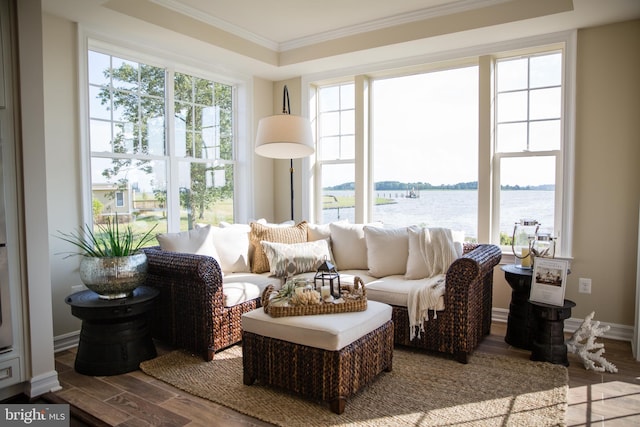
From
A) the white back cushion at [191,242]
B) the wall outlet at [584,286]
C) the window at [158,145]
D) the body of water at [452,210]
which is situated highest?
the window at [158,145]

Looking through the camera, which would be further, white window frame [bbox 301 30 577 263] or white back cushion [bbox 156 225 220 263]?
white window frame [bbox 301 30 577 263]

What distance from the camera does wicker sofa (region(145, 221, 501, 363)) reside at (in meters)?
3.04

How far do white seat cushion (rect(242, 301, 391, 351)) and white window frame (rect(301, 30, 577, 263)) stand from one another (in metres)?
1.96

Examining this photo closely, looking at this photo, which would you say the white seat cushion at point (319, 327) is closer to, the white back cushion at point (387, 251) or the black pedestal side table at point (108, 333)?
the black pedestal side table at point (108, 333)

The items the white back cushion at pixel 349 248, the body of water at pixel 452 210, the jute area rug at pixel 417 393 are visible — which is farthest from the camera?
the white back cushion at pixel 349 248


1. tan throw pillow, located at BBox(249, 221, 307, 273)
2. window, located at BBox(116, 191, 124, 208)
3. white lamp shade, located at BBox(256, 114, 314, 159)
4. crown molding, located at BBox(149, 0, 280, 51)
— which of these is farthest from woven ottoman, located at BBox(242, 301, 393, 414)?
crown molding, located at BBox(149, 0, 280, 51)

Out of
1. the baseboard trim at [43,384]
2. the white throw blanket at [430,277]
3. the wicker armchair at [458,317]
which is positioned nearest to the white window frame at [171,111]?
the baseboard trim at [43,384]

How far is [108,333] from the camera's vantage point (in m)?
2.91

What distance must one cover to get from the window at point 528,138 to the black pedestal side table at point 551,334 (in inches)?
40.5

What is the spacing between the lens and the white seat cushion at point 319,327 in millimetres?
2381

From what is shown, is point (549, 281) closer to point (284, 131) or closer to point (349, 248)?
point (349, 248)

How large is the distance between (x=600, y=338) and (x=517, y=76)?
2.33 m

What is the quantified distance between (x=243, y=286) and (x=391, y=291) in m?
1.12

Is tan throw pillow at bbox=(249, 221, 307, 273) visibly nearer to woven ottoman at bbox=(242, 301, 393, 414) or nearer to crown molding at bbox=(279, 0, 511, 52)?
woven ottoman at bbox=(242, 301, 393, 414)
